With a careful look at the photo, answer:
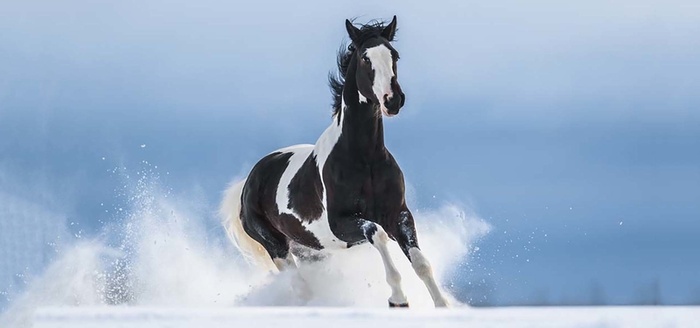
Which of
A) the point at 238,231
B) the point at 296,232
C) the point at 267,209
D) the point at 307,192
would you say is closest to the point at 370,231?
the point at 307,192

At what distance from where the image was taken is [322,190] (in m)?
6.97

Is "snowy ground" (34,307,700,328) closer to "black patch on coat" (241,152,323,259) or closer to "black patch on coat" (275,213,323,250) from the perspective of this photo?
"black patch on coat" (275,213,323,250)

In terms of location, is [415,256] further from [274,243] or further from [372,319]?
[372,319]

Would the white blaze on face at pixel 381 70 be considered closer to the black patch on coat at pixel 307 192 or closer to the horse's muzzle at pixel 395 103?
the horse's muzzle at pixel 395 103

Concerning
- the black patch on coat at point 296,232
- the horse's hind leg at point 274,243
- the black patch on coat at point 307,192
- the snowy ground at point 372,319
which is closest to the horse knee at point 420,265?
the black patch on coat at point 307,192

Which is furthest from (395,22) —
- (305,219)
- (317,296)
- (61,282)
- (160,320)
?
(160,320)

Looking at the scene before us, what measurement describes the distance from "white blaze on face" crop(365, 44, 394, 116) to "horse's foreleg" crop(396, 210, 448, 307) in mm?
798

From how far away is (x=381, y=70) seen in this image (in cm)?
611

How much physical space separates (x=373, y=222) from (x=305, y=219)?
1.17m

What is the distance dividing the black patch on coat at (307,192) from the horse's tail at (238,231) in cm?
146

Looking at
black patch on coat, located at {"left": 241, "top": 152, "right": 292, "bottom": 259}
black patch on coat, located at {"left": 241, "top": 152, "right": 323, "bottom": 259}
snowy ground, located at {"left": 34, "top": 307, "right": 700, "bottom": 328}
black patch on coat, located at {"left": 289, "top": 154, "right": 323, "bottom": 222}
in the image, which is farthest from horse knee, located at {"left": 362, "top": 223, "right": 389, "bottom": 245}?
snowy ground, located at {"left": 34, "top": 307, "right": 700, "bottom": 328}

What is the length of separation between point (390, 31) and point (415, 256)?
1.62 m

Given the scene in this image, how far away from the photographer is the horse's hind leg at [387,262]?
5809 mm

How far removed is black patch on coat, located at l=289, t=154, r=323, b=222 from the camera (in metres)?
7.09
